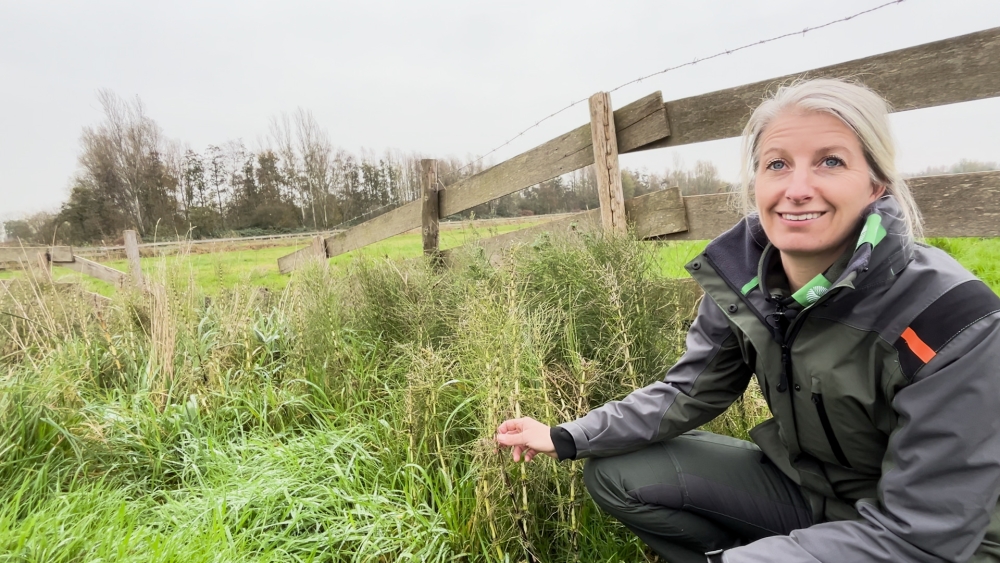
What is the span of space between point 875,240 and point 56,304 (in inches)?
232

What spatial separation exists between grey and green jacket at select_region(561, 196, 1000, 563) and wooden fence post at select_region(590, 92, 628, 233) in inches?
72.3

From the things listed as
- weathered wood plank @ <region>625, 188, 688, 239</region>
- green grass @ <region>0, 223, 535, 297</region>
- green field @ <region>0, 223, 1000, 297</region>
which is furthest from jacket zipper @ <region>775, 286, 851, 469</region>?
green grass @ <region>0, 223, 535, 297</region>

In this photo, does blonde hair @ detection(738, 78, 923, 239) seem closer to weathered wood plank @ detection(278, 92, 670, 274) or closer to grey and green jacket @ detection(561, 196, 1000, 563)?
grey and green jacket @ detection(561, 196, 1000, 563)

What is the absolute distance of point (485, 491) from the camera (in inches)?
66.5

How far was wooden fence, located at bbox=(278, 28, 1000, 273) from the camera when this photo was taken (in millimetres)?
2170

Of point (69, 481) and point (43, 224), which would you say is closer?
point (69, 481)

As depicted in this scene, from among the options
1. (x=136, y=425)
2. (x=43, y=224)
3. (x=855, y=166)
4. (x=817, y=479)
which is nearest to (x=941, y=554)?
(x=817, y=479)

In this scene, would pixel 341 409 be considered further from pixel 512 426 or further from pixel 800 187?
pixel 800 187

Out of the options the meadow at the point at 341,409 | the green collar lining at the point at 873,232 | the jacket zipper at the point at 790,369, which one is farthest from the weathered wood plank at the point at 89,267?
the green collar lining at the point at 873,232

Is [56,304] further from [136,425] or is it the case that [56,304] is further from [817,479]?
[817,479]

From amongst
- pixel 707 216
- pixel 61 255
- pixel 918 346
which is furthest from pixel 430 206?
pixel 61 255

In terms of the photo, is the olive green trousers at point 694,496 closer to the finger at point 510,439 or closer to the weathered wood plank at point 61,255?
the finger at point 510,439

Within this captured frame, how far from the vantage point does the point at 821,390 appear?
4.22ft

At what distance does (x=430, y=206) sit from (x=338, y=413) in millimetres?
2671
